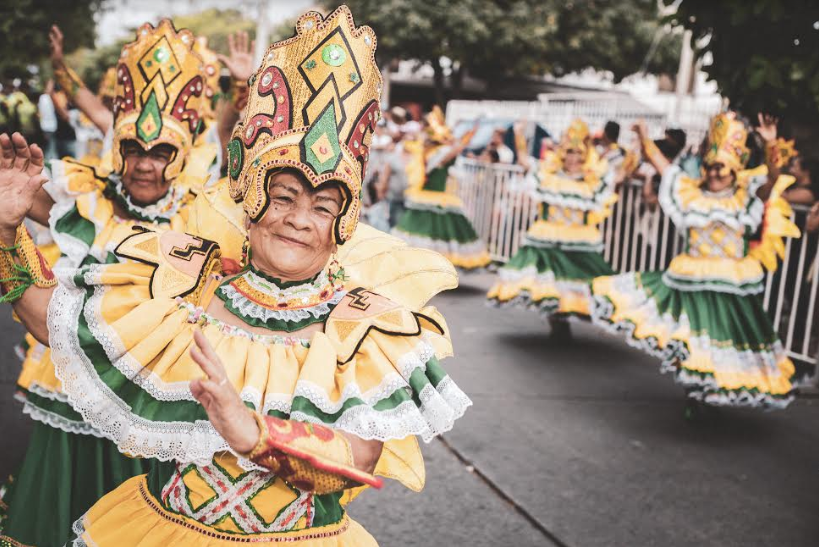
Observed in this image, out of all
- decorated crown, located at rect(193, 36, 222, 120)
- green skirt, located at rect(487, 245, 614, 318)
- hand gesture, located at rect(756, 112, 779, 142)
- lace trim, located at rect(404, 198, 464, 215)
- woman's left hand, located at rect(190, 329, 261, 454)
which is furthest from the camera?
lace trim, located at rect(404, 198, 464, 215)

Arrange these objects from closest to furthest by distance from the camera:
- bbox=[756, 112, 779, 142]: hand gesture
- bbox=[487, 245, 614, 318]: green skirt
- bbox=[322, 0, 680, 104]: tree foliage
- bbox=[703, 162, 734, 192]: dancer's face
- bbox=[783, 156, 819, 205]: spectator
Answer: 1. bbox=[756, 112, 779, 142]: hand gesture
2. bbox=[703, 162, 734, 192]: dancer's face
3. bbox=[783, 156, 819, 205]: spectator
4. bbox=[487, 245, 614, 318]: green skirt
5. bbox=[322, 0, 680, 104]: tree foliage

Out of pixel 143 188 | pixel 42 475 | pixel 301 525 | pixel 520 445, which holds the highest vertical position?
pixel 143 188

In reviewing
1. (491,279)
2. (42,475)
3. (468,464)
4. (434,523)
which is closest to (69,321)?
(42,475)

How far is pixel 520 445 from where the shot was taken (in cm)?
548

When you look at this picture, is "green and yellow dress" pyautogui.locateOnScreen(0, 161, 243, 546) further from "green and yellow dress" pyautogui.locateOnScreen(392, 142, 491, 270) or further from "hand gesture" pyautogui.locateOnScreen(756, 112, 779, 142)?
"green and yellow dress" pyautogui.locateOnScreen(392, 142, 491, 270)

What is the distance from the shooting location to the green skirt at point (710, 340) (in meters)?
5.87

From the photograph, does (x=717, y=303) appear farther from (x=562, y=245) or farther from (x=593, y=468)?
(x=562, y=245)

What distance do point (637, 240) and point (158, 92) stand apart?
7455 millimetres

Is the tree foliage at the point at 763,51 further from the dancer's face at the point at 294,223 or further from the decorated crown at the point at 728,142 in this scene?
the dancer's face at the point at 294,223

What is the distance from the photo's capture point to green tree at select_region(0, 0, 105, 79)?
1419cm

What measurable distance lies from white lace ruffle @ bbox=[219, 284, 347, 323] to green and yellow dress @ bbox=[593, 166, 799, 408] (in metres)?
4.20

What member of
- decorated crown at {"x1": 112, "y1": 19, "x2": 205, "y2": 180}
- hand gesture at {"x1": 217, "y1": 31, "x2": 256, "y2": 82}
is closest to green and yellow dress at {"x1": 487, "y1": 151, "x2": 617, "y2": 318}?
hand gesture at {"x1": 217, "y1": 31, "x2": 256, "y2": 82}

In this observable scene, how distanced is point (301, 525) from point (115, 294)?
0.74 meters

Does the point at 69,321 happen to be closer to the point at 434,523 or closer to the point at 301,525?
the point at 301,525
